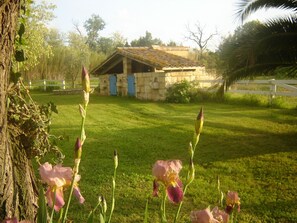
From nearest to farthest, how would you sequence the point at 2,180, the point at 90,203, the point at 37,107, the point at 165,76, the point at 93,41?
the point at 2,180 < the point at 37,107 < the point at 90,203 < the point at 165,76 < the point at 93,41

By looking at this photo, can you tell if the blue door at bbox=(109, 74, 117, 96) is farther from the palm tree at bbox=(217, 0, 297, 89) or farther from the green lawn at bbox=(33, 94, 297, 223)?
the palm tree at bbox=(217, 0, 297, 89)

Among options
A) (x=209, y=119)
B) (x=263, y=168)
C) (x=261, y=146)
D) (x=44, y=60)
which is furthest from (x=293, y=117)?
(x=44, y=60)

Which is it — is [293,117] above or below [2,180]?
below

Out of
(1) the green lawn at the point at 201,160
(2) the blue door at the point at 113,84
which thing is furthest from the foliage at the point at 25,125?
(2) the blue door at the point at 113,84

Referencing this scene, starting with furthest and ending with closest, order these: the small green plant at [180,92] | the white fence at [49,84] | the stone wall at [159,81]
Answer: the white fence at [49,84]
the stone wall at [159,81]
the small green plant at [180,92]

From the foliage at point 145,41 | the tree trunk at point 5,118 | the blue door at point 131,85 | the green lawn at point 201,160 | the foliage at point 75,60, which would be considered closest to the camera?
the tree trunk at point 5,118

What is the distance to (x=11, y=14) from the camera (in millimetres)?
1473

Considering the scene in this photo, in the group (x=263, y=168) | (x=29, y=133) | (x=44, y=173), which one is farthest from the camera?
(x=263, y=168)

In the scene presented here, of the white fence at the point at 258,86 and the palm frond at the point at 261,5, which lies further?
the white fence at the point at 258,86

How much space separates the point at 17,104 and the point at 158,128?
20.9 feet

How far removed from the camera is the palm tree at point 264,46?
6.17 metres

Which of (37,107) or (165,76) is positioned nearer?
(37,107)

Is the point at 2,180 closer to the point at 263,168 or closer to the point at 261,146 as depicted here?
the point at 263,168

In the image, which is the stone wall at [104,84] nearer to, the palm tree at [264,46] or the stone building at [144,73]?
the stone building at [144,73]
